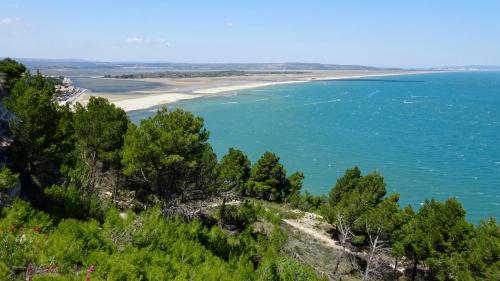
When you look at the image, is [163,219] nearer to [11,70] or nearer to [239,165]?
[11,70]

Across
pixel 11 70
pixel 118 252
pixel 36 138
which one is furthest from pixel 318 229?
pixel 11 70

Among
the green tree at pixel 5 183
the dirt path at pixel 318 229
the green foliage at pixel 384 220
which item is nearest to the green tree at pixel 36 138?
the green tree at pixel 5 183

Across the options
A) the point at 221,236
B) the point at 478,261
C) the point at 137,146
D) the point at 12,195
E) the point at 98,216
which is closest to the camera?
the point at 12,195

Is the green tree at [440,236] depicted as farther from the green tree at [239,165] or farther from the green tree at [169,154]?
the green tree at [239,165]

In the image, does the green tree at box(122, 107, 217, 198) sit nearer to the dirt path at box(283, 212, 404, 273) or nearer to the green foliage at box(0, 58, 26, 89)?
the dirt path at box(283, 212, 404, 273)

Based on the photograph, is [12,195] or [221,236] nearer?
[12,195]

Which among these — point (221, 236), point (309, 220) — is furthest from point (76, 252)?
point (309, 220)

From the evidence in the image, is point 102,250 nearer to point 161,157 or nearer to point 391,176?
point 161,157

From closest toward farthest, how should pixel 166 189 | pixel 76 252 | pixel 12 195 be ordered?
pixel 76 252, pixel 12 195, pixel 166 189
